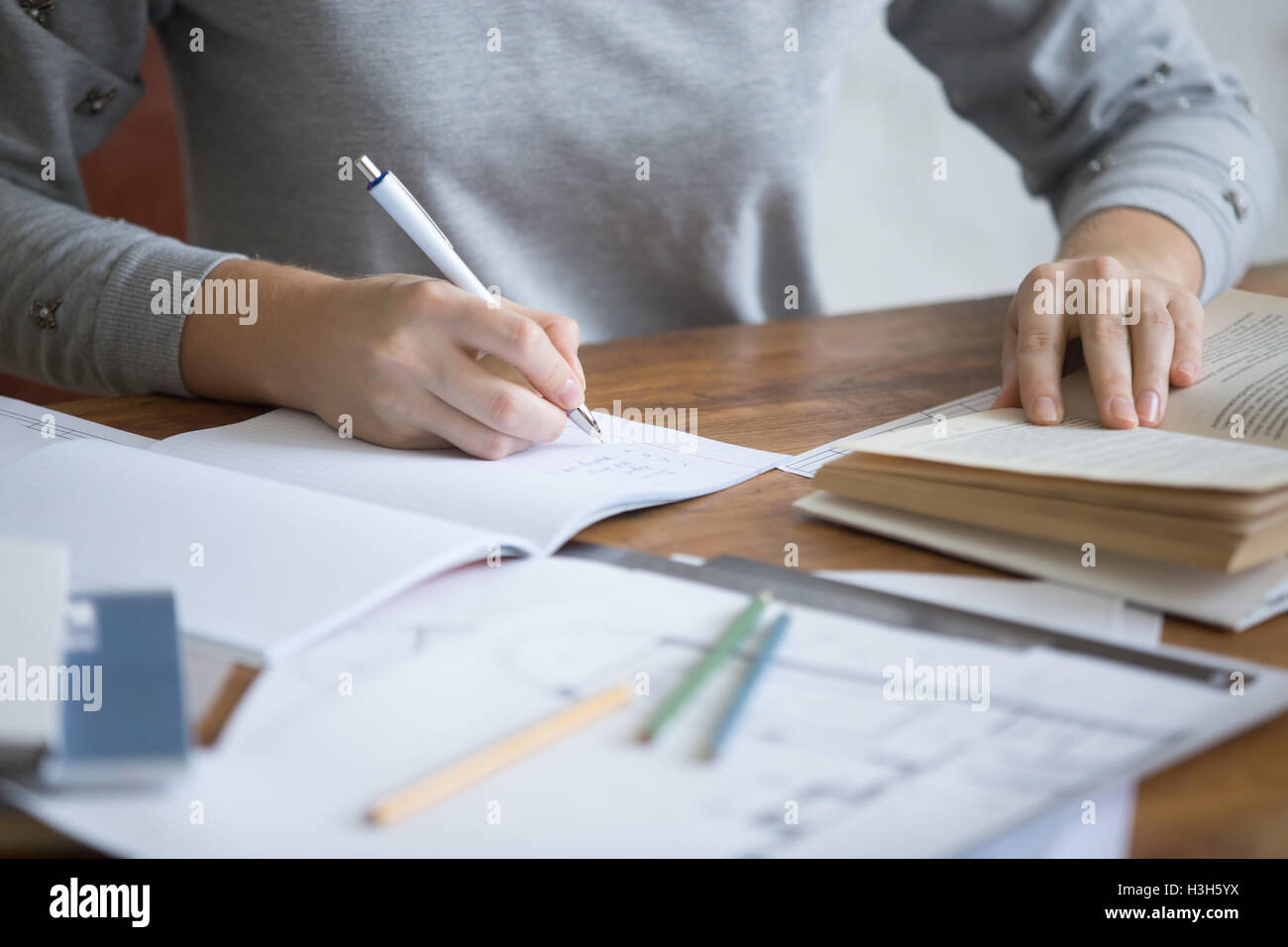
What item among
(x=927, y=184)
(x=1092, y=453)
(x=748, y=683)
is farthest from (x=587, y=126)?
(x=927, y=184)

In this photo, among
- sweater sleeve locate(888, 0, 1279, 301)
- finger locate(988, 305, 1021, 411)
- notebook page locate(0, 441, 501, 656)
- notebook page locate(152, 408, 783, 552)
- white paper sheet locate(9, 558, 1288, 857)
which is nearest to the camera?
white paper sheet locate(9, 558, 1288, 857)

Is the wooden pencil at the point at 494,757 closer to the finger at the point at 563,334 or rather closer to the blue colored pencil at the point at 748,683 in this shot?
the blue colored pencil at the point at 748,683

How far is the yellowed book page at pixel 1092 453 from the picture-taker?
445 millimetres

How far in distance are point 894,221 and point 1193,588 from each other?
2185mm

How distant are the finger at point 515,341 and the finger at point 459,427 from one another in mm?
34

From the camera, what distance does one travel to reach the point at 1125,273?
2.22 ft

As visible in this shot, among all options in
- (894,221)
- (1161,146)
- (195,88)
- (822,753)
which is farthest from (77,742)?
(894,221)

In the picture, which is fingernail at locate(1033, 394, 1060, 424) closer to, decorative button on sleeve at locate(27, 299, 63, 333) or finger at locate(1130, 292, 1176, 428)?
finger at locate(1130, 292, 1176, 428)

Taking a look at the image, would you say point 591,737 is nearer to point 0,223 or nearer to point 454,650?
point 454,650

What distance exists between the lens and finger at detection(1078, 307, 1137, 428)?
0.58 m

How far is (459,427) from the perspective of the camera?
586 millimetres

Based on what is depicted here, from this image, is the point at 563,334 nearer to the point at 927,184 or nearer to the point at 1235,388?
the point at 1235,388

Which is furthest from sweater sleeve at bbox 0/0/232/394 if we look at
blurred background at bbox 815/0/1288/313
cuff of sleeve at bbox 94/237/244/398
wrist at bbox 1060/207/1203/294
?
blurred background at bbox 815/0/1288/313

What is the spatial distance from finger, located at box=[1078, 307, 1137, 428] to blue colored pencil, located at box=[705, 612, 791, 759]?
26 cm
